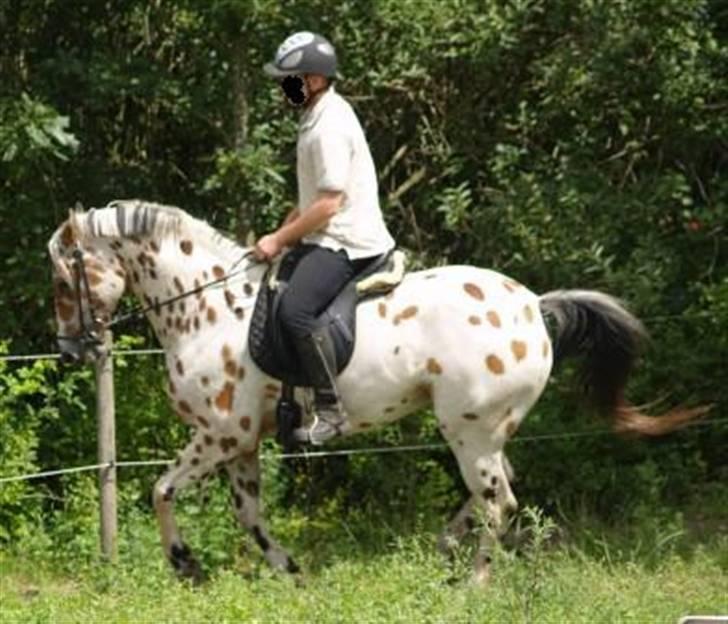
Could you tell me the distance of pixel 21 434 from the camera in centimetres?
1080

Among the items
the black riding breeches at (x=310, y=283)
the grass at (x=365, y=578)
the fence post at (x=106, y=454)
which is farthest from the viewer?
the fence post at (x=106, y=454)

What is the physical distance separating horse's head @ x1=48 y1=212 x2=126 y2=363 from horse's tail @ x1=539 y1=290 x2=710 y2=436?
6.86ft

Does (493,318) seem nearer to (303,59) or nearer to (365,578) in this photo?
(365,578)

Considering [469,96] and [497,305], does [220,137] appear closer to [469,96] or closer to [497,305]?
[469,96]

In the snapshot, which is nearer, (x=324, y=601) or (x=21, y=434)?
(x=324, y=601)

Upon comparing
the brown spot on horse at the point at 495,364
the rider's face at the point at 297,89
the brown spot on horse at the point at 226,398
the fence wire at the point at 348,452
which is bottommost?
the fence wire at the point at 348,452

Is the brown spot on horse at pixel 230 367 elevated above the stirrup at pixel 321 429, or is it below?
above

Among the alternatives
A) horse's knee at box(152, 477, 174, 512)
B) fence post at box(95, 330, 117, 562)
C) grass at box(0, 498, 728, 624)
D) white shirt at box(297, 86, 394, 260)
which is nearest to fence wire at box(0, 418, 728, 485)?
fence post at box(95, 330, 117, 562)

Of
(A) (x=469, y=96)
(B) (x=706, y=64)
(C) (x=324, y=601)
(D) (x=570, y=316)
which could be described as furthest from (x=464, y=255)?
(C) (x=324, y=601)

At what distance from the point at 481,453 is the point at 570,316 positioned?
2.72 feet

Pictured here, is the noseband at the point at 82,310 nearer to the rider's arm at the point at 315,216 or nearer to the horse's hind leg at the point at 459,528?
the rider's arm at the point at 315,216

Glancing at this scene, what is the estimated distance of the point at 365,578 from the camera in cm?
917

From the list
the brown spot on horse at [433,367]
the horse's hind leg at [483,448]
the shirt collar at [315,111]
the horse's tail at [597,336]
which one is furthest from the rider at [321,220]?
the horse's tail at [597,336]

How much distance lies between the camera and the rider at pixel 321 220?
9.07 m
